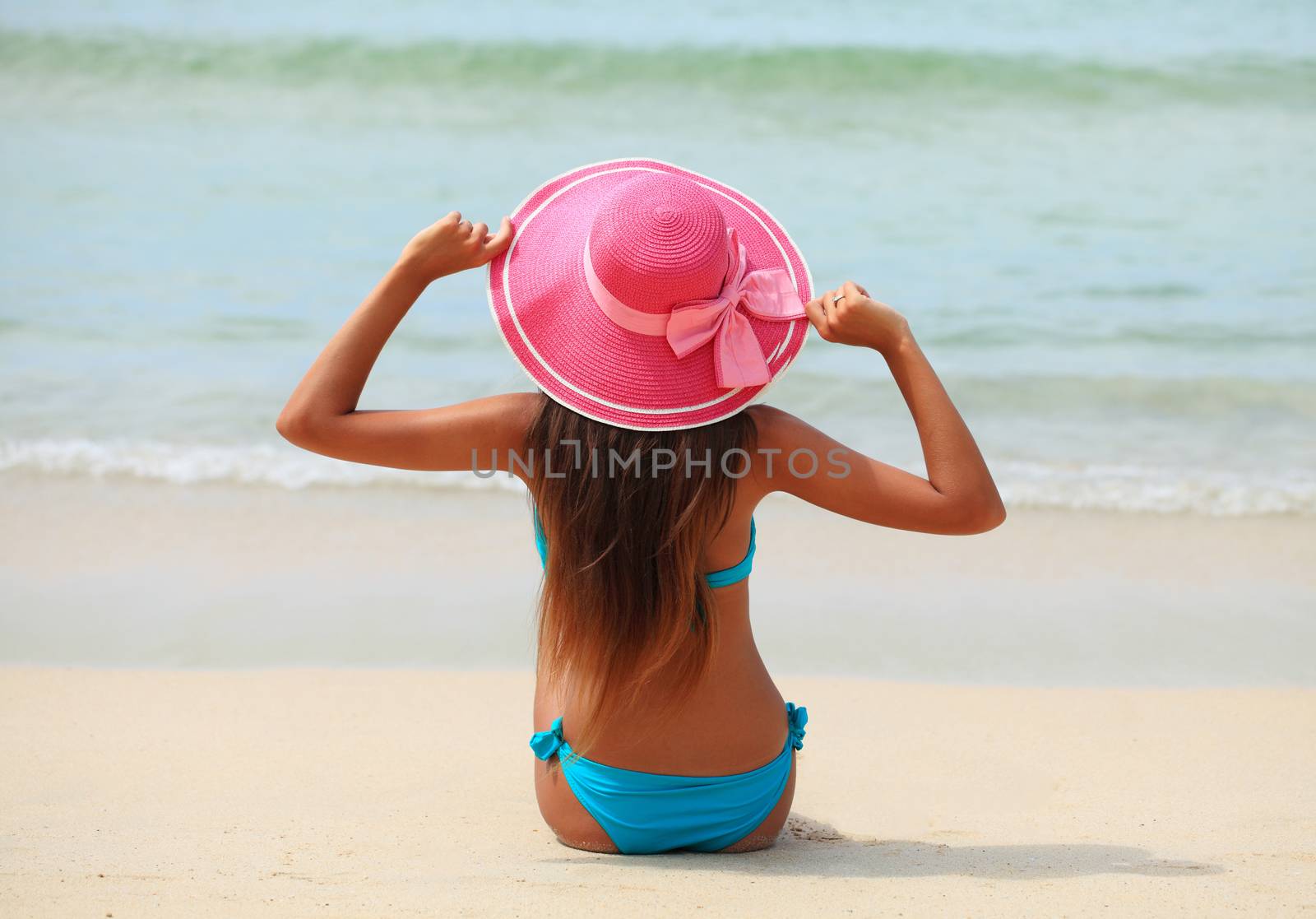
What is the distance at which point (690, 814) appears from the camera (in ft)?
6.92

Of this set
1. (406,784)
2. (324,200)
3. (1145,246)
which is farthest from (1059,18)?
(406,784)

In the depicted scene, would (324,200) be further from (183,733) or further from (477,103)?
(183,733)

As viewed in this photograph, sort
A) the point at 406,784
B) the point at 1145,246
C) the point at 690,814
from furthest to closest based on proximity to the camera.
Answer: the point at 1145,246, the point at 406,784, the point at 690,814

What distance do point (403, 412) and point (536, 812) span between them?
100 centimetres

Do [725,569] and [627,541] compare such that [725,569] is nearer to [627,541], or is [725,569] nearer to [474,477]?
[627,541]

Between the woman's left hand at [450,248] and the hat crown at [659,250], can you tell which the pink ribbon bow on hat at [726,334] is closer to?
the hat crown at [659,250]

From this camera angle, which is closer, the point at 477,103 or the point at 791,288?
the point at 791,288

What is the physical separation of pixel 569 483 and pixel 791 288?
480 mm

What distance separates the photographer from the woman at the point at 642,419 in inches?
70.6

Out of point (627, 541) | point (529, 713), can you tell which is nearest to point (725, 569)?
point (627, 541)

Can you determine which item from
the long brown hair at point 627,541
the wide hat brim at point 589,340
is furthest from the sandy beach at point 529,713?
the wide hat brim at point 589,340

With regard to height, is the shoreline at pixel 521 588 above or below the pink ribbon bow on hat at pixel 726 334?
below

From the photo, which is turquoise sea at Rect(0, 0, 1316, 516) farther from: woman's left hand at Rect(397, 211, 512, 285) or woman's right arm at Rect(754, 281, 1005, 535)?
woman's right arm at Rect(754, 281, 1005, 535)

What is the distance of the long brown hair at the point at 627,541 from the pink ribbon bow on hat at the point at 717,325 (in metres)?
0.11
